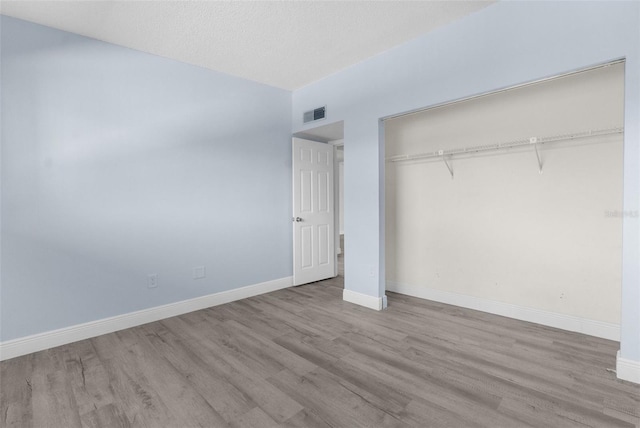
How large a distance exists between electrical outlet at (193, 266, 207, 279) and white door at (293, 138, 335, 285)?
128cm

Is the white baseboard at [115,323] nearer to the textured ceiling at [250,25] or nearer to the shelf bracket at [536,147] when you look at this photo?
the textured ceiling at [250,25]

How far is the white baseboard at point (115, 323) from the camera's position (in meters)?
2.49

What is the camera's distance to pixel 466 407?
177 cm

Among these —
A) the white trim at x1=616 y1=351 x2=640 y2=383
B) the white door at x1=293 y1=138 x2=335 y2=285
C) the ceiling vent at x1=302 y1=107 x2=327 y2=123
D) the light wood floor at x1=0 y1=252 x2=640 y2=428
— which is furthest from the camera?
the white door at x1=293 y1=138 x2=335 y2=285

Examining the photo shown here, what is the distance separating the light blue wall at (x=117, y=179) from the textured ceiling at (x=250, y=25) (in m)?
0.22

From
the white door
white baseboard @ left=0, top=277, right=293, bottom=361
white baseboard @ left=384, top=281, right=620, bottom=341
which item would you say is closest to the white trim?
white baseboard @ left=384, top=281, right=620, bottom=341

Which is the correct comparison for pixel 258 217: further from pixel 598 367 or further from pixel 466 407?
pixel 598 367

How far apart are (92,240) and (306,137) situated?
2.95 m

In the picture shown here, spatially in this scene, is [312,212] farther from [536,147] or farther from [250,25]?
[536,147]

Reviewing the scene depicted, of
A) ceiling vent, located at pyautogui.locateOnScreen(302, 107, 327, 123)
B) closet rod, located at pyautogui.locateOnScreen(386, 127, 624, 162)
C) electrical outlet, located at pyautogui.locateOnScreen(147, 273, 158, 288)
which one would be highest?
ceiling vent, located at pyautogui.locateOnScreen(302, 107, 327, 123)

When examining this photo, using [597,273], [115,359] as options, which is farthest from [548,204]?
[115,359]

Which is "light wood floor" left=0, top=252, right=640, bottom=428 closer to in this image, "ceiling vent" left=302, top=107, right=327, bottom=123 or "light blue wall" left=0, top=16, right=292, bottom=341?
"light blue wall" left=0, top=16, right=292, bottom=341

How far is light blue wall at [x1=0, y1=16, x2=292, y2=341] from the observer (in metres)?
2.51

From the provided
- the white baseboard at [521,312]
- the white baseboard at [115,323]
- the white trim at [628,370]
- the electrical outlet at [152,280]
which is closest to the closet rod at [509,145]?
the white baseboard at [521,312]
